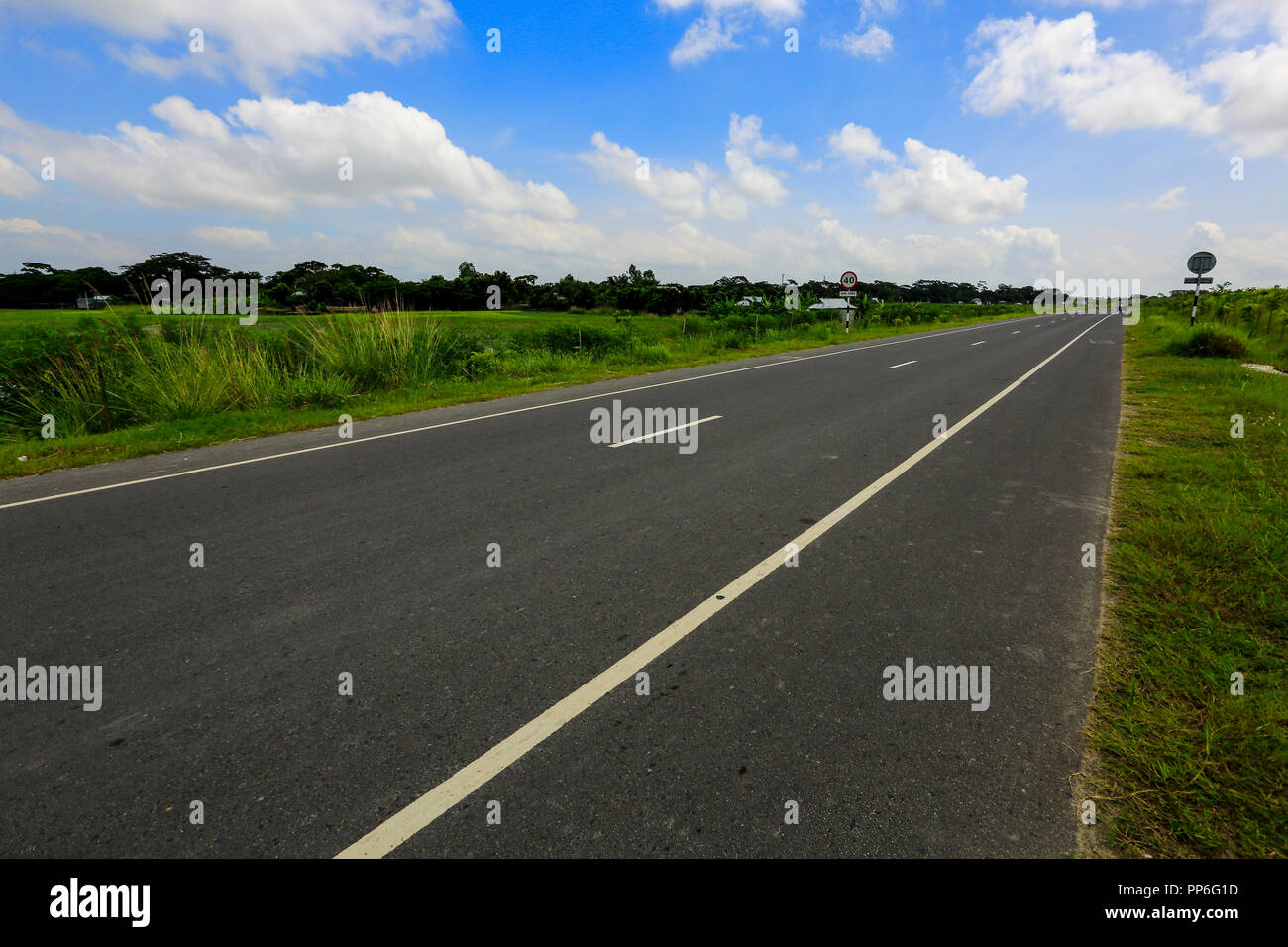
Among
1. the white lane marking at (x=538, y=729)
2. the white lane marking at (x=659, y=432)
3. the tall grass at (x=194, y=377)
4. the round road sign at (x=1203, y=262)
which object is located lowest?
the white lane marking at (x=538, y=729)

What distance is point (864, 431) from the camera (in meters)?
8.16

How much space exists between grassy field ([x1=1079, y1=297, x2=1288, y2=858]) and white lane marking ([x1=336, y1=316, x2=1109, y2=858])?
181cm

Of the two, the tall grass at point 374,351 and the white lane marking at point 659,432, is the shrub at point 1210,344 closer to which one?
the white lane marking at point 659,432

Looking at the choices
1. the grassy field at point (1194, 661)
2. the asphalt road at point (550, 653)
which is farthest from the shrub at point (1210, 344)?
the asphalt road at point (550, 653)

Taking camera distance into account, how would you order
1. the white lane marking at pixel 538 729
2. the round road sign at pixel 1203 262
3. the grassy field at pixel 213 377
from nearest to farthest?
the white lane marking at pixel 538 729, the grassy field at pixel 213 377, the round road sign at pixel 1203 262

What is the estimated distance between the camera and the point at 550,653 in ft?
10.2

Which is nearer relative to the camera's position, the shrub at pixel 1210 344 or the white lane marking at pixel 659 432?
the white lane marking at pixel 659 432

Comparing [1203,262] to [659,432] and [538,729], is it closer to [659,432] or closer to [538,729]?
[659,432]

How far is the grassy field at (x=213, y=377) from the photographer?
8.62 m

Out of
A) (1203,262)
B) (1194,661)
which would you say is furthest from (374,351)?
(1203,262)

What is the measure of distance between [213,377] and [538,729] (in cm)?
1048

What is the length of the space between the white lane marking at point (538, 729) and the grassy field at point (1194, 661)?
1812mm
